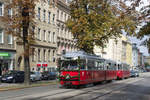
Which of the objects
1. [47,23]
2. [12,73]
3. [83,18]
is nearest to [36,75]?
[12,73]

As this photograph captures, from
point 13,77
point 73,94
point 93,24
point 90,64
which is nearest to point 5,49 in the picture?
point 13,77

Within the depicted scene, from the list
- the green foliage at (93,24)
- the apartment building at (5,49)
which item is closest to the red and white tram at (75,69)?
the green foliage at (93,24)

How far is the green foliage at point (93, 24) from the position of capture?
104 ft

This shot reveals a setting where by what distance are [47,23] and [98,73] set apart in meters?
28.9

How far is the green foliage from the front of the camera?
104 feet

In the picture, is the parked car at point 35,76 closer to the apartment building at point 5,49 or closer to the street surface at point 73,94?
the apartment building at point 5,49

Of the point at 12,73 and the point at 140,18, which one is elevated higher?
the point at 140,18

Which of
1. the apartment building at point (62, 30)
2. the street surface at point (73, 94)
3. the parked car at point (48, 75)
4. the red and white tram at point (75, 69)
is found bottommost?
the street surface at point (73, 94)

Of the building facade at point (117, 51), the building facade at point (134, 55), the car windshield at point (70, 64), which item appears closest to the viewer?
the car windshield at point (70, 64)

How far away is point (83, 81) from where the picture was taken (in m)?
23.8

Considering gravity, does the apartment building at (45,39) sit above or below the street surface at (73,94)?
above

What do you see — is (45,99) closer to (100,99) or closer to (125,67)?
(100,99)

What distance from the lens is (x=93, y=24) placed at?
33.5m

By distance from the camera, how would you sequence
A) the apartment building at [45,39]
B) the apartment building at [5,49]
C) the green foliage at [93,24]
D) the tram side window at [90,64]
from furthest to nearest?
the apartment building at [45,39], the apartment building at [5,49], the green foliage at [93,24], the tram side window at [90,64]
